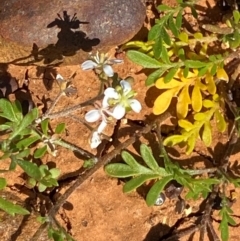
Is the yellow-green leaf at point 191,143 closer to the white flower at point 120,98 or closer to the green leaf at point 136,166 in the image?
the green leaf at point 136,166

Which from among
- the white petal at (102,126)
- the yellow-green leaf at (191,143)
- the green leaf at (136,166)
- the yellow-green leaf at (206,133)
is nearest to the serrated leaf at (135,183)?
the green leaf at (136,166)

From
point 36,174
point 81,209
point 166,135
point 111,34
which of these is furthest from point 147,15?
point 36,174

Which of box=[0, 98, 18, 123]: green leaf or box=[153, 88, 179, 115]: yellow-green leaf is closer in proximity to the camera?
box=[0, 98, 18, 123]: green leaf

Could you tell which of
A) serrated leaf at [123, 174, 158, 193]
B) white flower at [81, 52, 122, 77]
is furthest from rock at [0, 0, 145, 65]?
serrated leaf at [123, 174, 158, 193]

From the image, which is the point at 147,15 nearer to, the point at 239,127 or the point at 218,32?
the point at 218,32

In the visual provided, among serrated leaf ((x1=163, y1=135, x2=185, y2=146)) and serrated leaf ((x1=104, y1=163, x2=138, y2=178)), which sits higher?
serrated leaf ((x1=104, y1=163, x2=138, y2=178))

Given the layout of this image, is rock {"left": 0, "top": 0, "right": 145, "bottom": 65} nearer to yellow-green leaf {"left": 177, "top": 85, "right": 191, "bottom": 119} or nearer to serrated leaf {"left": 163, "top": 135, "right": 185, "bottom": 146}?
yellow-green leaf {"left": 177, "top": 85, "right": 191, "bottom": 119}
